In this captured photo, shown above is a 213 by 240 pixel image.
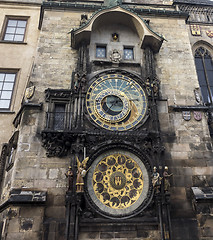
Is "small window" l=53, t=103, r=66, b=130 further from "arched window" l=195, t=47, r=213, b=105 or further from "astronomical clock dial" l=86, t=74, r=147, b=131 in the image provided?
"arched window" l=195, t=47, r=213, b=105

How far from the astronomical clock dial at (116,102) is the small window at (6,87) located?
4.22 meters

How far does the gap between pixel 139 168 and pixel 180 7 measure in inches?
411

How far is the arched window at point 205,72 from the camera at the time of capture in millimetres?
11969

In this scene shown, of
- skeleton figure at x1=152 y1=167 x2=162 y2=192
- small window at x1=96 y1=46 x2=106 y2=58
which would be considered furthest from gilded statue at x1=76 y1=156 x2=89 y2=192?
small window at x1=96 y1=46 x2=106 y2=58

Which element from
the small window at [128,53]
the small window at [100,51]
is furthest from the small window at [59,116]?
the small window at [128,53]

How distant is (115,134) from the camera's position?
8.55m

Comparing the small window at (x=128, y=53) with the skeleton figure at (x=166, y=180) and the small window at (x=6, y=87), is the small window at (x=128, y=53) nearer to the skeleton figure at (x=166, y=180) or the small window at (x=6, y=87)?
the skeleton figure at (x=166, y=180)

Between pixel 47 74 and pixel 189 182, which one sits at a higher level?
pixel 47 74

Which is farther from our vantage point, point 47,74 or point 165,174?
point 47,74

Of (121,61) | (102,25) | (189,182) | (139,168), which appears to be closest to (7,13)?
(102,25)

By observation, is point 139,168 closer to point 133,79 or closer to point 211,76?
point 133,79

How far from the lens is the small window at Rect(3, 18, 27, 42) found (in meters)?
12.7

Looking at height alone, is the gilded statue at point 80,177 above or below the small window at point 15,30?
below

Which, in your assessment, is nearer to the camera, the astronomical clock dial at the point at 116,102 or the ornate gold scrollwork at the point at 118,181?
the ornate gold scrollwork at the point at 118,181
